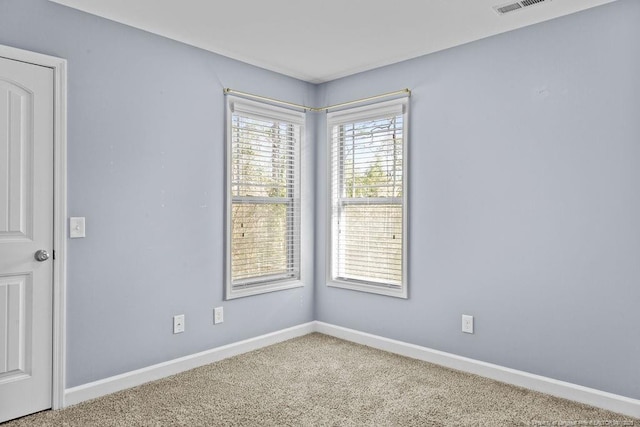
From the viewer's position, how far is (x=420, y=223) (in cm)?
359

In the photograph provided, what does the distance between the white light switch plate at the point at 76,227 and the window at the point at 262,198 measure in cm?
110

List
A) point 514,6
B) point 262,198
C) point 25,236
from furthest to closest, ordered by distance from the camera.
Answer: point 262,198 < point 514,6 < point 25,236

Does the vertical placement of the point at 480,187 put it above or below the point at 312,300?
above

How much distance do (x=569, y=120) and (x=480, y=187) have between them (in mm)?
692

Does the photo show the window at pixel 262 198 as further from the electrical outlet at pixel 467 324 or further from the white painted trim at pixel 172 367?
the electrical outlet at pixel 467 324

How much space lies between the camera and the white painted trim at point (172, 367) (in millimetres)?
2803

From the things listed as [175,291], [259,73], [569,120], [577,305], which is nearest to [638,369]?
[577,305]

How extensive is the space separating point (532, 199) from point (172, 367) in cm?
269

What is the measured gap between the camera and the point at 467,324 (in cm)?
333

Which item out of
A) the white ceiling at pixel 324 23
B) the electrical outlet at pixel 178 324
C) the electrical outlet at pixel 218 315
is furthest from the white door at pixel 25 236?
the electrical outlet at pixel 218 315

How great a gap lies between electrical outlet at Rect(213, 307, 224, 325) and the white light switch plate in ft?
3.81

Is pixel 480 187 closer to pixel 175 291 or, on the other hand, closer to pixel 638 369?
pixel 638 369

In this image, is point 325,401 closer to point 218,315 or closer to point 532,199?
point 218,315

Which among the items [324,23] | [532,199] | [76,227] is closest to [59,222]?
[76,227]
